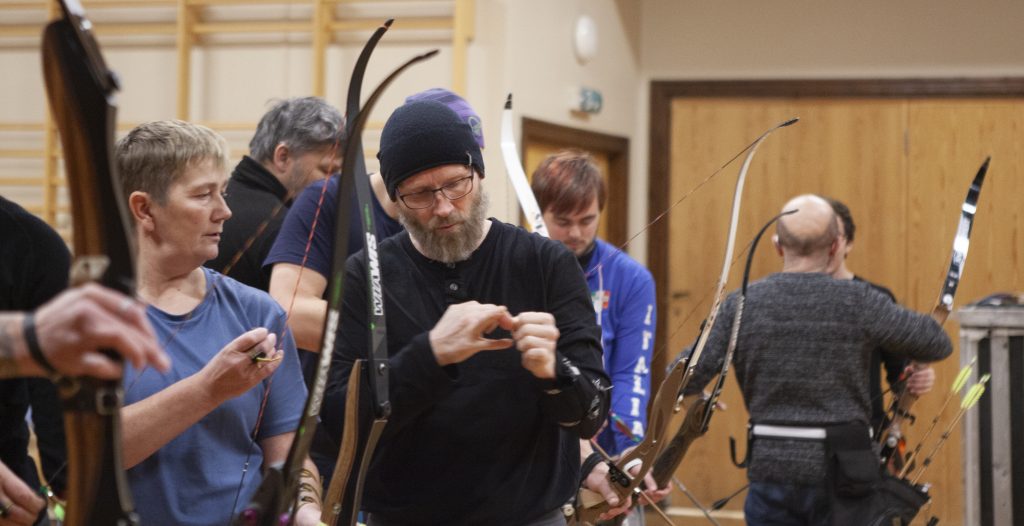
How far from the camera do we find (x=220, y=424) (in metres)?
1.68

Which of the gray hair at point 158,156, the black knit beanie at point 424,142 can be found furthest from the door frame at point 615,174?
the gray hair at point 158,156

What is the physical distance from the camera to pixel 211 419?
1.67 m

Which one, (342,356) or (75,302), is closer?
(75,302)

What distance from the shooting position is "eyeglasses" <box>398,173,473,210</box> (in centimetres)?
175

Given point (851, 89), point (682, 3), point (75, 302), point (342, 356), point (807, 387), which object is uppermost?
point (682, 3)

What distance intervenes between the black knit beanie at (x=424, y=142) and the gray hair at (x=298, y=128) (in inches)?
38.3

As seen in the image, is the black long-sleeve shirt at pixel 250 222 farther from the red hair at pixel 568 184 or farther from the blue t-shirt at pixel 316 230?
the red hair at pixel 568 184

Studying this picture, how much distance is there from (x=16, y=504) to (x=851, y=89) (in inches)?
201

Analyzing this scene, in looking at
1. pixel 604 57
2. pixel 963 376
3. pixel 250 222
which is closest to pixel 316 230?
pixel 250 222

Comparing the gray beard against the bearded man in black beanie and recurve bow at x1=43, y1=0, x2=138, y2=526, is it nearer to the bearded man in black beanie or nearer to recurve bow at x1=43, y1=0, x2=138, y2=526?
the bearded man in black beanie

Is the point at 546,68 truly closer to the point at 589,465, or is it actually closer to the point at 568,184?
the point at 568,184

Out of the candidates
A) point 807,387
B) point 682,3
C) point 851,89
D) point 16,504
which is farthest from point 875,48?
point 16,504

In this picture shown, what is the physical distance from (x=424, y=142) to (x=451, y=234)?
138 millimetres

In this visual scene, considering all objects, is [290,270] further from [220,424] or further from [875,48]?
[875,48]
